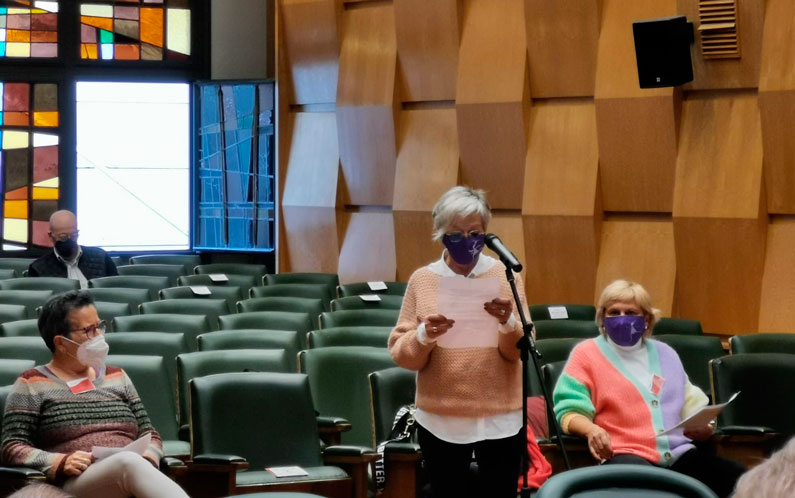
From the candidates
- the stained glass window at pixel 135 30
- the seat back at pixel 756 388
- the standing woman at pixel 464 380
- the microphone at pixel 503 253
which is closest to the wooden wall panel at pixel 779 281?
the seat back at pixel 756 388

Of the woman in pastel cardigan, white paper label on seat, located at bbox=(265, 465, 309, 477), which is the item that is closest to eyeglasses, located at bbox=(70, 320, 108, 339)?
white paper label on seat, located at bbox=(265, 465, 309, 477)

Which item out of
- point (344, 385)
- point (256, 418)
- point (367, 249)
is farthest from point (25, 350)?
point (367, 249)

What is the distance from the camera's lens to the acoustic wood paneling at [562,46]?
830 centimetres

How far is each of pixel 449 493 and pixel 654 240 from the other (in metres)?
4.63

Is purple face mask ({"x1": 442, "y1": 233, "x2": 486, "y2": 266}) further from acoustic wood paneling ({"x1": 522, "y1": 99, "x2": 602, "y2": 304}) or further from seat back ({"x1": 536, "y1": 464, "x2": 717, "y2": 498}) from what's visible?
acoustic wood paneling ({"x1": 522, "y1": 99, "x2": 602, "y2": 304})

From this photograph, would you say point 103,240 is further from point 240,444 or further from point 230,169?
point 240,444

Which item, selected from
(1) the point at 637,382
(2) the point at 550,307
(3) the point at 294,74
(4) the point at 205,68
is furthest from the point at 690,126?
(4) the point at 205,68

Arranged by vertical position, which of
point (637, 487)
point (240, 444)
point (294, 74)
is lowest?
point (240, 444)

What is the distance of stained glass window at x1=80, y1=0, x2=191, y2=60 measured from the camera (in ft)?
42.5

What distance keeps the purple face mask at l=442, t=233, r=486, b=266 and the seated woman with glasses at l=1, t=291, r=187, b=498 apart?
1.26m

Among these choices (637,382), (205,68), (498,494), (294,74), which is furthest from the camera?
(205,68)

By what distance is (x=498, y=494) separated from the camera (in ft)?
12.1

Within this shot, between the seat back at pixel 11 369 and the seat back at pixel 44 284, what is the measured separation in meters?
3.37

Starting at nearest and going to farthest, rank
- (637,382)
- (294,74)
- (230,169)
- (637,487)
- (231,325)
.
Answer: (637,487) → (637,382) → (231,325) → (294,74) → (230,169)
